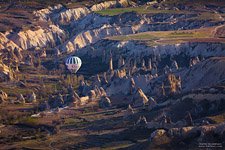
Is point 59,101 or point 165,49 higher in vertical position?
point 165,49

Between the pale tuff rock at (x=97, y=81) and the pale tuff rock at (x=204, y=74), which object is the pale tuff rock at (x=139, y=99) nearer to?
the pale tuff rock at (x=204, y=74)

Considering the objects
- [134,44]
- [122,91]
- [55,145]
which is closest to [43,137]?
[55,145]

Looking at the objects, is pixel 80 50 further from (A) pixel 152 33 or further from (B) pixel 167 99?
(B) pixel 167 99

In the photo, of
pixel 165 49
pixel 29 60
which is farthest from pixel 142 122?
pixel 29 60

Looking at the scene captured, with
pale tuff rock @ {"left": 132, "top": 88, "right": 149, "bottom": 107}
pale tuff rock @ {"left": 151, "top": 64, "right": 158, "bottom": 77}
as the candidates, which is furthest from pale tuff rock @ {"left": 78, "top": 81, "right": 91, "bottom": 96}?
pale tuff rock @ {"left": 132, "top": 88, "right": 149, "bottom": 107}

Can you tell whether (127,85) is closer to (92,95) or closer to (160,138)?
(92,95)
